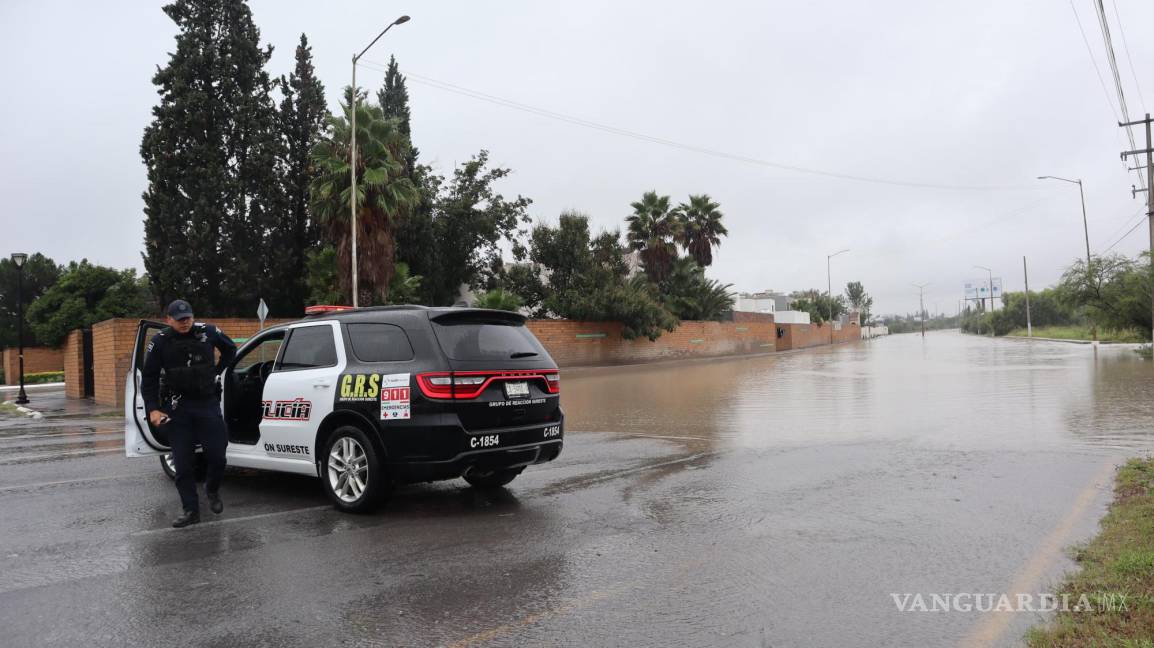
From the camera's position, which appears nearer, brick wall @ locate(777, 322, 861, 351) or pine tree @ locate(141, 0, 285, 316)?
pine tree @ locate(141, 0, 285, 316)

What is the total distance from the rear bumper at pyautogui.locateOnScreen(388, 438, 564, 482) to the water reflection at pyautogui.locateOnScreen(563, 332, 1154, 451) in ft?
14.9

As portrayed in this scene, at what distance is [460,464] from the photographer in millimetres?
6188

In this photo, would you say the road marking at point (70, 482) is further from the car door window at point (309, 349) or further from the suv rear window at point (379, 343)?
the suv rear window at point (379, 343)

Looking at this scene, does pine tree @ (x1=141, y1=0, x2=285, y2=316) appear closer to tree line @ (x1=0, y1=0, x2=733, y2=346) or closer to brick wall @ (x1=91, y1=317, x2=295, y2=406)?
tree line @ (x1=0, y1=0, x2=733, y2=346)

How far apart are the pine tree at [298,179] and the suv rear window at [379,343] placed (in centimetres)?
2801

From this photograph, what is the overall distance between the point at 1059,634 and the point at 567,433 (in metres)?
9.11

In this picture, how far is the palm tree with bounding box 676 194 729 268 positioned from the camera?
5156 centimetres

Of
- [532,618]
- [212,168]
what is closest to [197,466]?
[532,618]

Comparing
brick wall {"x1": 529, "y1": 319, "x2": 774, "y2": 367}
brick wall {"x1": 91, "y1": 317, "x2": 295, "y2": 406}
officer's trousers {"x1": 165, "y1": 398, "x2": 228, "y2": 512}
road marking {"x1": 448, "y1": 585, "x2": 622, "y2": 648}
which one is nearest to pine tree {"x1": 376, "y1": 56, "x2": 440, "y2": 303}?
brick wall {"x1": 529, "y1": 319, "x2": 774, "y2": 367}

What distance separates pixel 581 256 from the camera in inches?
1527

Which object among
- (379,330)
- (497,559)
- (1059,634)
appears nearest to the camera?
(1059,634)

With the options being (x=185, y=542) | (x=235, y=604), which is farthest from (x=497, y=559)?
(x=185, y=542)

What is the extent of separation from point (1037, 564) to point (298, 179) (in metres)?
34.7

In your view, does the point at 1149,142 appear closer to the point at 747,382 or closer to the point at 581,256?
the point at 747,382
